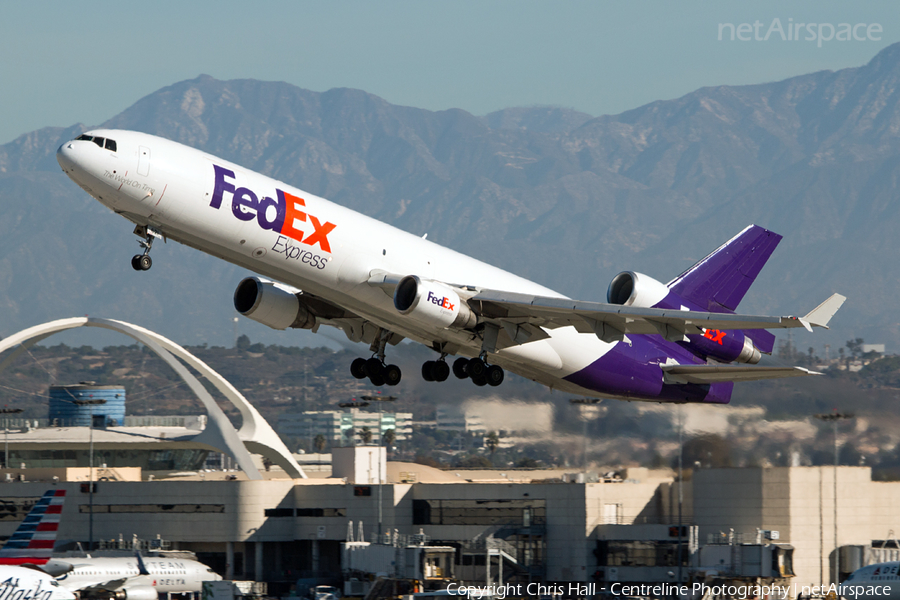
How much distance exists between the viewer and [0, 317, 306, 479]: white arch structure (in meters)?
83.6

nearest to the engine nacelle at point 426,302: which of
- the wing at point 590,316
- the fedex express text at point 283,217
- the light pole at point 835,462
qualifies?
the wing at point 590,316

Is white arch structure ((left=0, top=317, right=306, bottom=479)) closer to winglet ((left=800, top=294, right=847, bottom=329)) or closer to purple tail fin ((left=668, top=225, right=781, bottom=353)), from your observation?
purple tail fin ((left=668, top=225, right=781, bottom=353))

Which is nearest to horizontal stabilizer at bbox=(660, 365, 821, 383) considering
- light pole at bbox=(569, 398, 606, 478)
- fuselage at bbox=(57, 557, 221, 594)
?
light pole at bbox=(569, 398, 606, 478)

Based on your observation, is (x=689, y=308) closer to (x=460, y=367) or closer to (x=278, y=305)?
(x=460, y=367)

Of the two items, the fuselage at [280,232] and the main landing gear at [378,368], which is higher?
the fuselage at [280,232]

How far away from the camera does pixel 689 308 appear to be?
3862cm

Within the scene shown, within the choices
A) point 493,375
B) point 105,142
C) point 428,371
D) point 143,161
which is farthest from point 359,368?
point 105,142

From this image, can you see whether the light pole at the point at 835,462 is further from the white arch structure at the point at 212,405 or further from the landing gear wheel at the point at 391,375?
the white arch structure at the point at 212,405

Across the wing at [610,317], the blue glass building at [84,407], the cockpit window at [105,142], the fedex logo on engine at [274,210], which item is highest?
the cockpit window at [105,142]

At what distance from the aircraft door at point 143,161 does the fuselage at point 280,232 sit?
0.02 metres

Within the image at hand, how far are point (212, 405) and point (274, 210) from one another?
60864 millimetres

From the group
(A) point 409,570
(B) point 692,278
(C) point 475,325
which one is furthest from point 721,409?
(C) point 475,325

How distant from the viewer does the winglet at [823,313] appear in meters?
30.1

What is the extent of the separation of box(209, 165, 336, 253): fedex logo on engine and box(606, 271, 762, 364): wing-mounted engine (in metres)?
9.41
